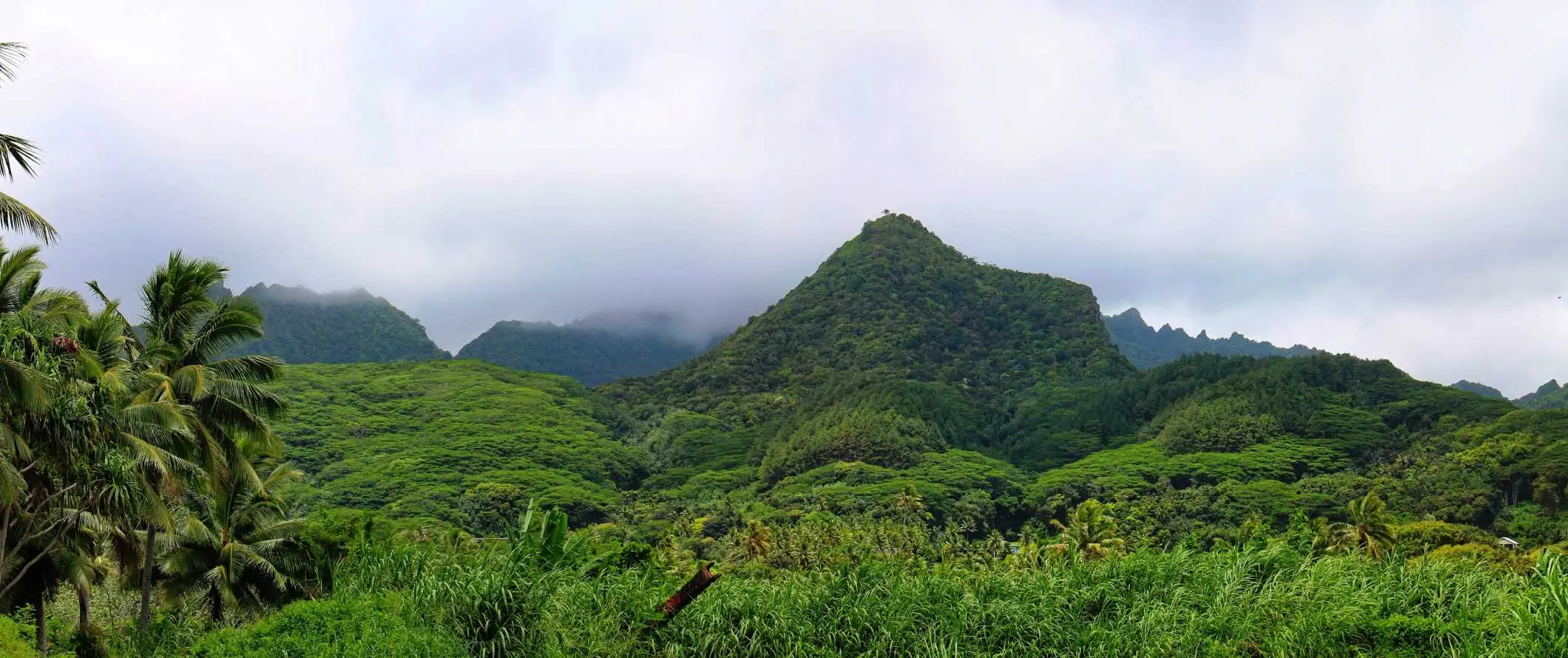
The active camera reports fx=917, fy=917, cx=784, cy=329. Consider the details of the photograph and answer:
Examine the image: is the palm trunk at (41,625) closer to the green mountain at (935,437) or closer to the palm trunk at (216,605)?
the palm trunk at (216,605)

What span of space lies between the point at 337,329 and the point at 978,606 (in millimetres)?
186504

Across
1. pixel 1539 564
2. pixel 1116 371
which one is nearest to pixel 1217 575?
pixel 1539 564

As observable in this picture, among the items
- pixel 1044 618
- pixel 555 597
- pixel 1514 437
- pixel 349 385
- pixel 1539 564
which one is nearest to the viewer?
pixel 1539 564

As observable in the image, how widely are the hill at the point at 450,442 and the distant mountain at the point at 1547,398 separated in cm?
10056

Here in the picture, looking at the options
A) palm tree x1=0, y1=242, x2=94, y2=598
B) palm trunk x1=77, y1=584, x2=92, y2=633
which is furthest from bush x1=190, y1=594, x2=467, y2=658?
palm trunk x1=77, y1=584, x2=92, y2=633

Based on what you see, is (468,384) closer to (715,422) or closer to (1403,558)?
(715,422)

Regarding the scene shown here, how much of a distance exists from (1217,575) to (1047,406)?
105 metres

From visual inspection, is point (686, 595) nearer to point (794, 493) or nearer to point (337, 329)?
point (794, 493)

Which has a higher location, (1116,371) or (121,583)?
(1116,371)

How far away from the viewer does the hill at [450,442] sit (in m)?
77.4

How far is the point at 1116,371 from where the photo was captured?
134500 millimetres

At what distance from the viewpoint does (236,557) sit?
2409 cm

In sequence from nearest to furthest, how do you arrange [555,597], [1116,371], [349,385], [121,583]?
1. [555,597]
2. [121,583]
3. [349,385]
4. [1116,371]

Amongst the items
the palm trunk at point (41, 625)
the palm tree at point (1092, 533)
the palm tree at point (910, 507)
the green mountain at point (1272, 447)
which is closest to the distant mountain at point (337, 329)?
the palm tree at point (910, 507)
